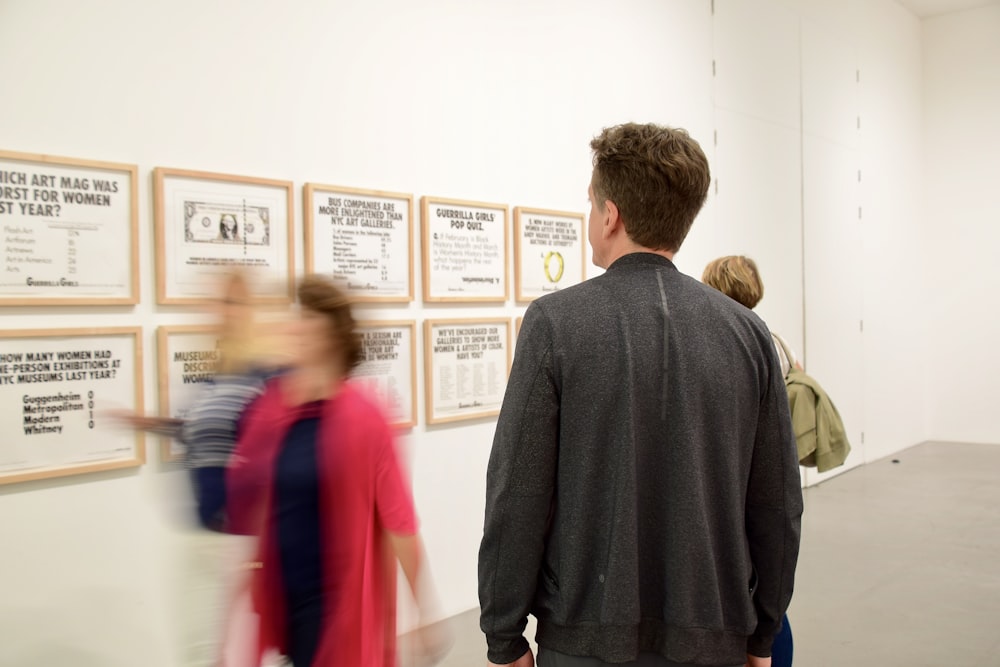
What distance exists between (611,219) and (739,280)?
4.92 feet

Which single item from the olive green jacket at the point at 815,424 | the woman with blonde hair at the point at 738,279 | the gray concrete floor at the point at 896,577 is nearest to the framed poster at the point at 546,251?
the woman with blonde hair at the point at 738,279

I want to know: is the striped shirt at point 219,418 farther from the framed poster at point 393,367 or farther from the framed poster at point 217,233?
the framed poster at point 393,367

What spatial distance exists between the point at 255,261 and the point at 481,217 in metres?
1.24

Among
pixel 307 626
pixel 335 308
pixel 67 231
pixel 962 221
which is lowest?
pixel 307 626

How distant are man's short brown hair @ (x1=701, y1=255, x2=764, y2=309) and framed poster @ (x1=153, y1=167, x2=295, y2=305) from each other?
1.62 meters

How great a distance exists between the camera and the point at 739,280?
9.09ft

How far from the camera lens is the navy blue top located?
1.73m

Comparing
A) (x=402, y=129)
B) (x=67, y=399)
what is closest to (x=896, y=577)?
(x=402, y=129)

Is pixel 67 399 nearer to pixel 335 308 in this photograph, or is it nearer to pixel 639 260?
pixel 335 308

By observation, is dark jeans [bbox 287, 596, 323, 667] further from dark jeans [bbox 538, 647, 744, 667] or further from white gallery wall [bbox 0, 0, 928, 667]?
white gallery wall [bbox 0, 0, 928, 667]

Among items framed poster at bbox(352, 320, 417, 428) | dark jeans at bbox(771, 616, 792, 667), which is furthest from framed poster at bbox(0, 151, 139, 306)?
dark jeans at bbox(771, 616, 792, 667)

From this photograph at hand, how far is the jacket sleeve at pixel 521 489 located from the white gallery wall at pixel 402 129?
158 cm

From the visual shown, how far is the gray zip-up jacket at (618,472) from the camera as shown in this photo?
1340 millimetres

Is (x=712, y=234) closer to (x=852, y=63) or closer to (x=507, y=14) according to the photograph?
(x=507, y=14)
